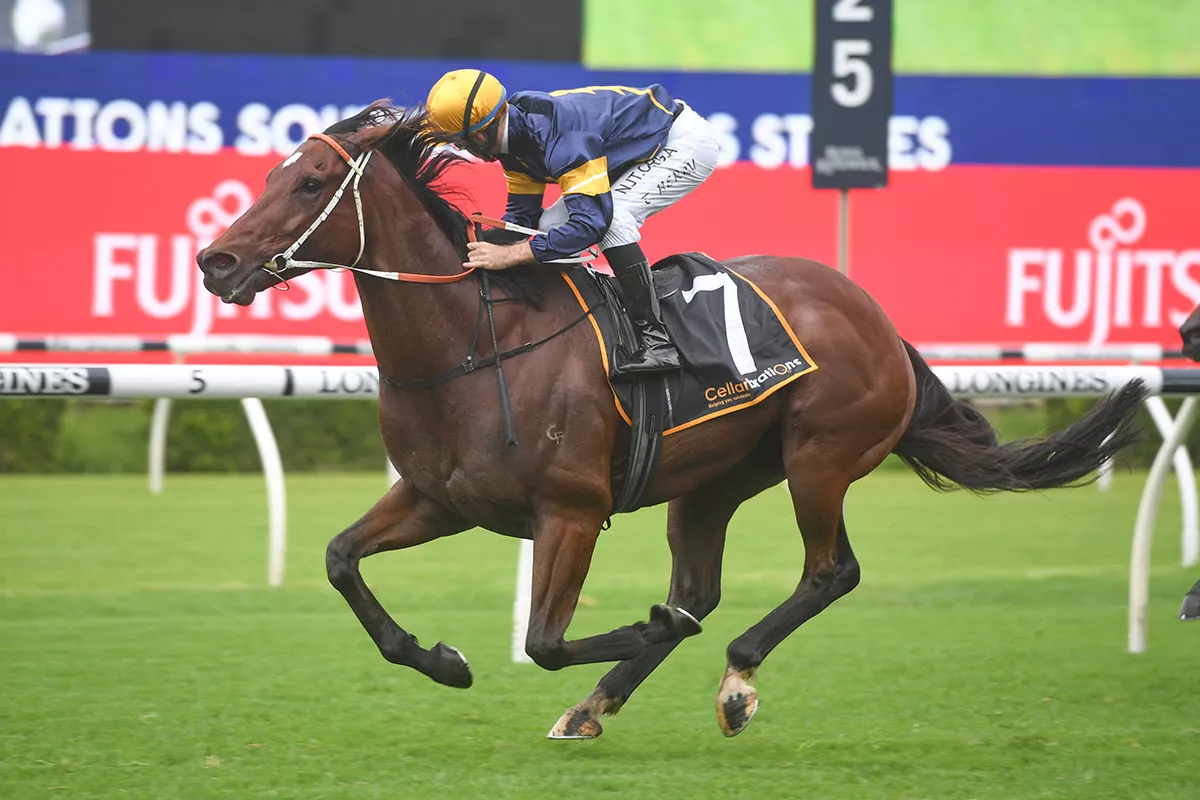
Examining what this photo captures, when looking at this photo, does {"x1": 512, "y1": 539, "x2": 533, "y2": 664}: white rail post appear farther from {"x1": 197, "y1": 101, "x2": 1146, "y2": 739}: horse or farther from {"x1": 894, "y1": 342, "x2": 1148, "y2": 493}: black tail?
{"x1": 894, "y1": 342, "x2": 1148, "y2": 493}: black tail

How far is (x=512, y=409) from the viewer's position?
4.00 meters

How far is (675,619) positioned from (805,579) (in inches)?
19.9

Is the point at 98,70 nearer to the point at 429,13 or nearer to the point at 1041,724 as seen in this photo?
the point at 429,13

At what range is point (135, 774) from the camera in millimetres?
3945

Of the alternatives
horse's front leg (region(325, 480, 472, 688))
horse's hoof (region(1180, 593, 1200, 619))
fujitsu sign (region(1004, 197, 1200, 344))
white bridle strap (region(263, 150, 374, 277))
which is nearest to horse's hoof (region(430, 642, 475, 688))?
horse's front leg (region(325, 480, 472, 688))

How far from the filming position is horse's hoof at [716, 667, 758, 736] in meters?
4.21

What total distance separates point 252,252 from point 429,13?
9.25 m

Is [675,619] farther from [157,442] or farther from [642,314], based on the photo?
[157,442]

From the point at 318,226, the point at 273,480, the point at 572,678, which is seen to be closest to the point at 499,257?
the point at 318,226

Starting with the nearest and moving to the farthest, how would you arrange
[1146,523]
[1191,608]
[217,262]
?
1. [217,262]
2. [1191,608]
3. [1146,523]

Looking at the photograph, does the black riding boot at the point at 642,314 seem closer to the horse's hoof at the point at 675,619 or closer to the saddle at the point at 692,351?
the saddle at the point at 692,351

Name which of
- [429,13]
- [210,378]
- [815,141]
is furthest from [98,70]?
[210,378]

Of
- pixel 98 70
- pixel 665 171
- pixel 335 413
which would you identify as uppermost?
pixel 98 70

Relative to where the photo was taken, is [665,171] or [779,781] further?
[665,171]
